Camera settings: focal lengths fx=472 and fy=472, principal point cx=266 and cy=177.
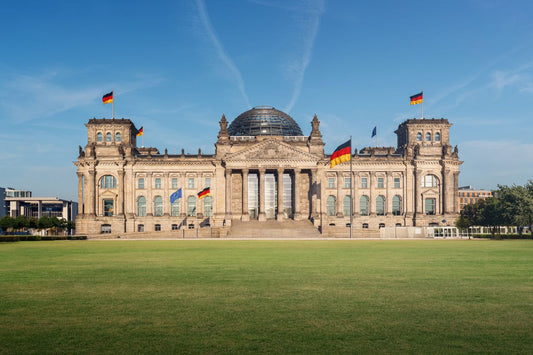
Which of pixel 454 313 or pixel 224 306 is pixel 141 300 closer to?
pixel 224 306

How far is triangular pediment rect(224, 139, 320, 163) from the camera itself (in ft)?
307

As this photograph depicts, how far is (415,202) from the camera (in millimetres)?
99312

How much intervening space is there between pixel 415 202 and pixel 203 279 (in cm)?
8924

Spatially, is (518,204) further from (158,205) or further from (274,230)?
(158,205)

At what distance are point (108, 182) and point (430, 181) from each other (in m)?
68.0

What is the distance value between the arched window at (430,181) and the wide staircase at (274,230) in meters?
28.9

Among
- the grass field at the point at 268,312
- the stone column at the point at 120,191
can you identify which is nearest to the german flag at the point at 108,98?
the stone column at the point at 120,191

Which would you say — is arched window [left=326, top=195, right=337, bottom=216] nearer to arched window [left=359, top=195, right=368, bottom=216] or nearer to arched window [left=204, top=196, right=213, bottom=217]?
arched window [left=359, top=195, right=368, bottom=216]

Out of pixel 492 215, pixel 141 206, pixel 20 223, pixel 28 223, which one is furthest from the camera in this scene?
pixel 141 206

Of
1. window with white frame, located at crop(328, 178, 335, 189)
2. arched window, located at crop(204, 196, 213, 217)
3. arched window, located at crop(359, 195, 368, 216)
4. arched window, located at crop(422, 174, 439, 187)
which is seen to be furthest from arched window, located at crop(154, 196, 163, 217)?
arched window, located at crop(422, 174, 439, 187)

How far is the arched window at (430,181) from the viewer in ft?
328

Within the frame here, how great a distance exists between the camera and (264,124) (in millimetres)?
104500

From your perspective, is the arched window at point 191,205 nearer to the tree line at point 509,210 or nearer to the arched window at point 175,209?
→ the arched window at point 175,209

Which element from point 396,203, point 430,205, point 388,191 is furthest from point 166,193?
point 430,205
